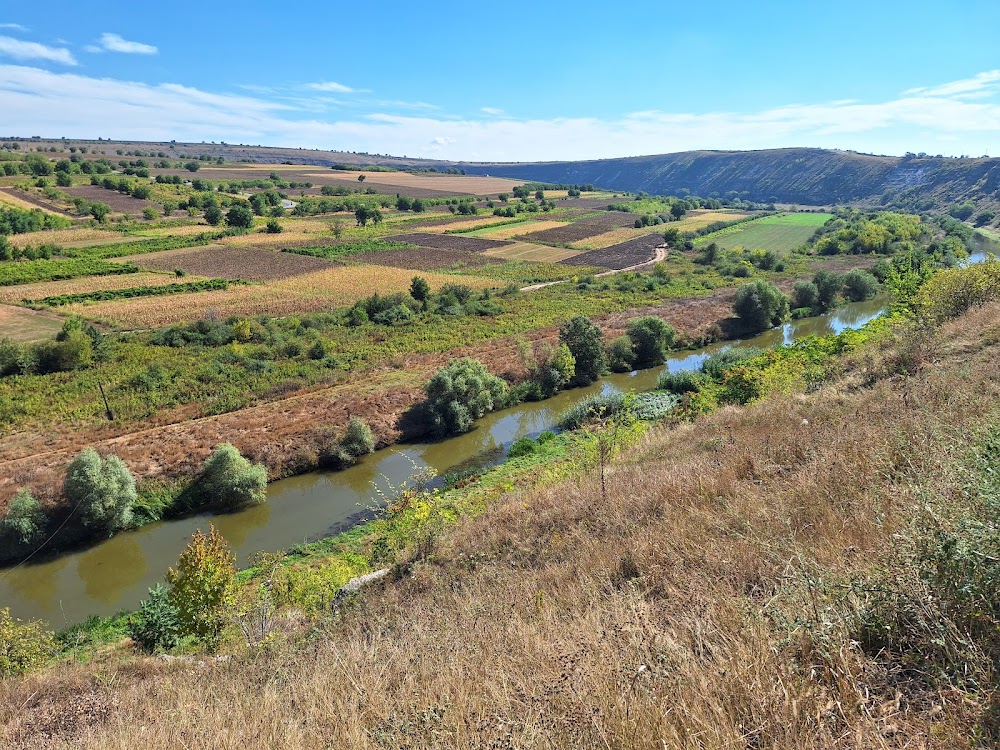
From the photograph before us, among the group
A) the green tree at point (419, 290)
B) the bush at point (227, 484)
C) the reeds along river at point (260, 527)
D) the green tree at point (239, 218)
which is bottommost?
the reeds along river at point (260, 527)

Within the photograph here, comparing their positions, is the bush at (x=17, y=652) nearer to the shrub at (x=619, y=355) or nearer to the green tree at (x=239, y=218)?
the shrub at (x=619, y=355)

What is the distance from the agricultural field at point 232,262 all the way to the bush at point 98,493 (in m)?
39.9

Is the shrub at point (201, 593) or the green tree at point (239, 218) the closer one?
the shrub at point (201, 593)

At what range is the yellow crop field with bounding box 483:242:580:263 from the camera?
70.3 metres

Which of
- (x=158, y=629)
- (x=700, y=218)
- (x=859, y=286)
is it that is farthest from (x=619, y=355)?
(x=700, y=218)

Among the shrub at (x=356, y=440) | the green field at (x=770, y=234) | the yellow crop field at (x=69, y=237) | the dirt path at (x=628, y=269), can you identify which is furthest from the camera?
the green field at (x=770, y=234)

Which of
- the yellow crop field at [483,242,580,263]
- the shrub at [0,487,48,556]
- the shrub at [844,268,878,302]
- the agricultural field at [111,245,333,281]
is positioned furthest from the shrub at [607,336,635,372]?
the agricultural field at [111,245,333,281]

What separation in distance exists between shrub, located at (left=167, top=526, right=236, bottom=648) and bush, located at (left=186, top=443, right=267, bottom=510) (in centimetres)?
1010

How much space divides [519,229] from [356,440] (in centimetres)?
7401

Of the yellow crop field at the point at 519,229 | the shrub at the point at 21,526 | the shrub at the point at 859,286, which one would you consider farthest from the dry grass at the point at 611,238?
the shrub at the point at 21,526

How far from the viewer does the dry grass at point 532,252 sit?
7038cm

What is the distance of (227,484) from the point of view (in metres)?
19.7

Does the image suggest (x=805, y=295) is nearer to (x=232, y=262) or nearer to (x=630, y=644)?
(x=630, y=644)

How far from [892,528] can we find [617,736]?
116 inches
